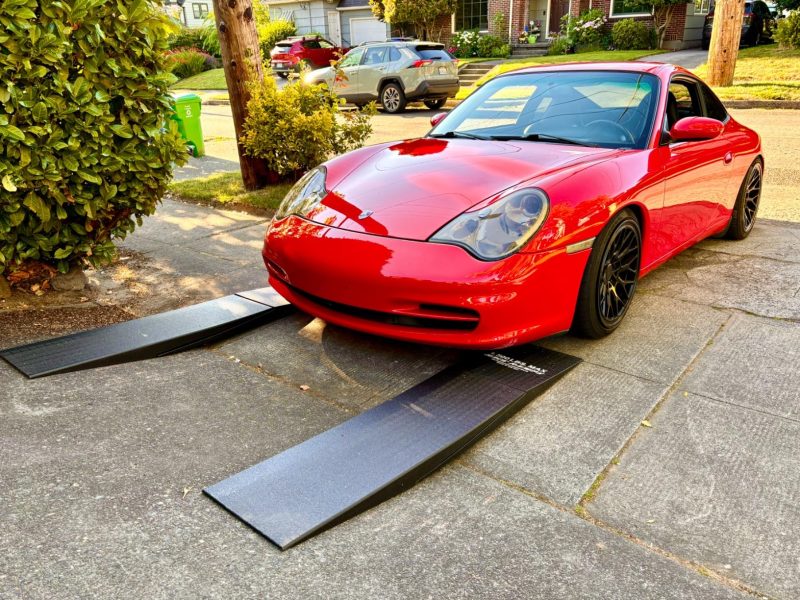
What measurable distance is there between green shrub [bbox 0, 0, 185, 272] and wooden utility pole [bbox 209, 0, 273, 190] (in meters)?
2.83

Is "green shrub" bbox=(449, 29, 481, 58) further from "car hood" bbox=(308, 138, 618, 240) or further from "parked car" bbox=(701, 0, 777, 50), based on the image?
"car hood" bbox=(308, 138, 618, 240)

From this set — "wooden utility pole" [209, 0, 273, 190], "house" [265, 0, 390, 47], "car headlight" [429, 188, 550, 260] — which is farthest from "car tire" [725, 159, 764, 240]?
"house" [265, 0, 390, 47]

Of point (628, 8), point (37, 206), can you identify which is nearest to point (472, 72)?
point (628, 8)

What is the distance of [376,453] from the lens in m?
2.59

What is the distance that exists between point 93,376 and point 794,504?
3086 mm

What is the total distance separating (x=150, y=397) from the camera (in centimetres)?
310

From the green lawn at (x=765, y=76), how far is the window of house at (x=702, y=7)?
201 inches

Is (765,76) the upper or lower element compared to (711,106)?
lower

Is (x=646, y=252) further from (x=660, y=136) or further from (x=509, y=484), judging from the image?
(x=509, y=484)

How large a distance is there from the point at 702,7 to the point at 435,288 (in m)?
26.8

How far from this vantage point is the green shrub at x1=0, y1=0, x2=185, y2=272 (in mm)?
3432

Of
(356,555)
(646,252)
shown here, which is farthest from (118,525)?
(646,252)

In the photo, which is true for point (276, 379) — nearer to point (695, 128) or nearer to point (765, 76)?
point (695, 128)

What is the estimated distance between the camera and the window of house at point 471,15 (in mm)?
27562
